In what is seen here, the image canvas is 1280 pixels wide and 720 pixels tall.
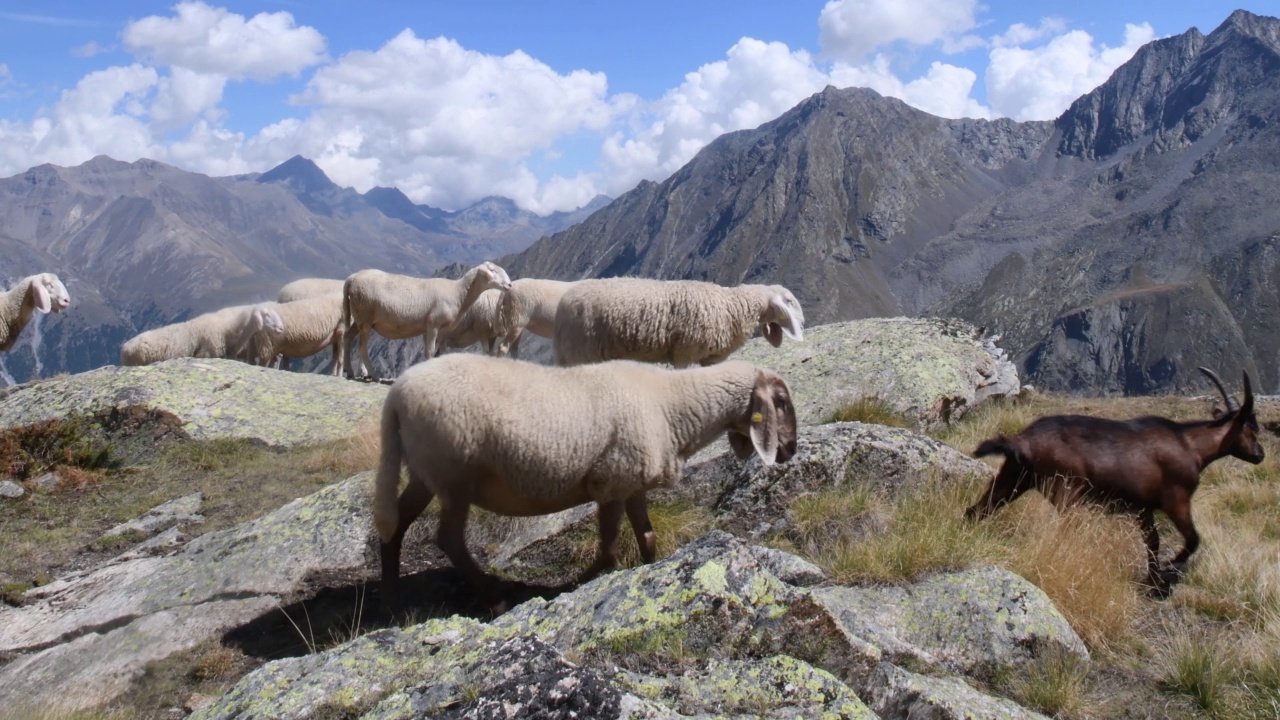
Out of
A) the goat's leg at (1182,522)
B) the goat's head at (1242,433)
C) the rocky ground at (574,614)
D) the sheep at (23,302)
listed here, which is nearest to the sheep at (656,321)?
the rocky ground at (574,614)

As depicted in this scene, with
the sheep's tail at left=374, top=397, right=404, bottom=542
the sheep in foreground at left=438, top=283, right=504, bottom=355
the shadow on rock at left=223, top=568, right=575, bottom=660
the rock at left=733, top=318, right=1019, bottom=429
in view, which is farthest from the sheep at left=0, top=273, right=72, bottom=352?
the sheep's tail at left=374, top=397, right=404, bottom=542

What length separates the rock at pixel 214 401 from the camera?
13539mm

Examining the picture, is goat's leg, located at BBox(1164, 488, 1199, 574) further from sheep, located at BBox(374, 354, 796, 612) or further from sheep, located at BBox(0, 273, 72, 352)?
sheep, located at BBox(0, 273, 72, 352)

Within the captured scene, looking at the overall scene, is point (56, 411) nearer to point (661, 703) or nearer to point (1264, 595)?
point (661, 703)

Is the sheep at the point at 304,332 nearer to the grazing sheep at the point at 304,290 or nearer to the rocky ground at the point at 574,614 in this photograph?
the grazing sheep at the point at 304,290

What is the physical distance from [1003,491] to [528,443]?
157 inches

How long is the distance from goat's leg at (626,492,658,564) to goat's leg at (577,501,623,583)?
0.12m

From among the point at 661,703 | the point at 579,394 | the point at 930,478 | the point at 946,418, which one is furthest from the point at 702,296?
the point at 661,703

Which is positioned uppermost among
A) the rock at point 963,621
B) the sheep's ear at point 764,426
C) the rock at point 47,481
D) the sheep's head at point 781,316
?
the sheep's head at point 781,316

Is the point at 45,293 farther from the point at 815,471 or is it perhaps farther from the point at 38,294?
the point at 815,471

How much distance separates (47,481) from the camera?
469 inches

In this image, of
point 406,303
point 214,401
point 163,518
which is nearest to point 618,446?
point 163,518

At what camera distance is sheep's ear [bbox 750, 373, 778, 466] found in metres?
7.57

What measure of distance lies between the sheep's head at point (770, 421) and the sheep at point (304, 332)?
16502mm
